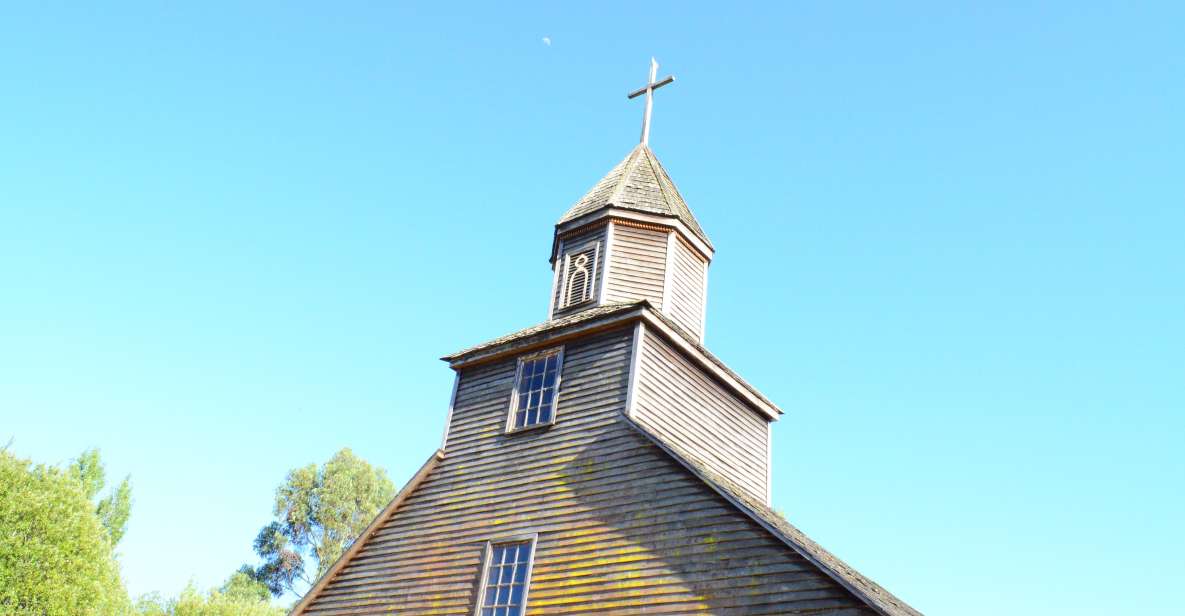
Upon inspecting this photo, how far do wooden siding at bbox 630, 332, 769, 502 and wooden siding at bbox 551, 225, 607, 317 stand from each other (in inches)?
113

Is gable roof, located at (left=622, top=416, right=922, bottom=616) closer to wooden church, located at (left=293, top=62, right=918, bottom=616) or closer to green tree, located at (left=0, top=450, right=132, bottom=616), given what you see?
wooden church, located at (left=293, top=62, right=918, bottom=616)

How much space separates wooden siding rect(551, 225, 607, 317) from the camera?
18.8 meters

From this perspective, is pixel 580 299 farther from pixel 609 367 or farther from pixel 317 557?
pixel 317 557

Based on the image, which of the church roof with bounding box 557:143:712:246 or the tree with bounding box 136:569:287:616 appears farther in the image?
the tree with bounding box 136:569:287:616

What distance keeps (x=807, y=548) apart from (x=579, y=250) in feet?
32.7

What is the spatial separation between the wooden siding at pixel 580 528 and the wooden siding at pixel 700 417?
559 millimetres

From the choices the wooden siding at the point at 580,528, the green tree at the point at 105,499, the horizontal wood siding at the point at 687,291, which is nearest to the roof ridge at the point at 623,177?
the horizontal wood siding at the point at 687,291

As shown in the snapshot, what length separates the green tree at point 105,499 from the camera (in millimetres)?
46281

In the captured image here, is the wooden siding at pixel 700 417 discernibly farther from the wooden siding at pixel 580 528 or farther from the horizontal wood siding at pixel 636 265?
the horizontal wood siding at pixel 636 265

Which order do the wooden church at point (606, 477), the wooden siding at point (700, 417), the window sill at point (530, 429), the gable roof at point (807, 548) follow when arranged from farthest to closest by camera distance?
1. the window sill at point (530, 429)
2. the wooden siding at point (700, 417)
3. the wooden church at point (606, 477)
4. the gable roof at point (807, 548)

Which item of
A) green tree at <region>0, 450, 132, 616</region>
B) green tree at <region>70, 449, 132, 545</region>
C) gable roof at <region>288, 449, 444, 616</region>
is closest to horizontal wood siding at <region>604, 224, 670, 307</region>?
gable roof at <region>288, 449, 444, 616</region>

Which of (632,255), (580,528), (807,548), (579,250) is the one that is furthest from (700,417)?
(807,548)

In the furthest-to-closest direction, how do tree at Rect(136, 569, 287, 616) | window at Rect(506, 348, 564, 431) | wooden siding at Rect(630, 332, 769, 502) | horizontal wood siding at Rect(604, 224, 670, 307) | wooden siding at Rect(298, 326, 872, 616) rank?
tree at Rect(136, 569, 287, 616) → horizontal wood siding at Rect(604, 224, 670, 307) → window at Rect(506, 348, 564, 431) → wooden siding at Rect(630, 332, 769, 502) → wooden siding at Rect(298, 326, 872, 616)

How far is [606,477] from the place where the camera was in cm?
1440
